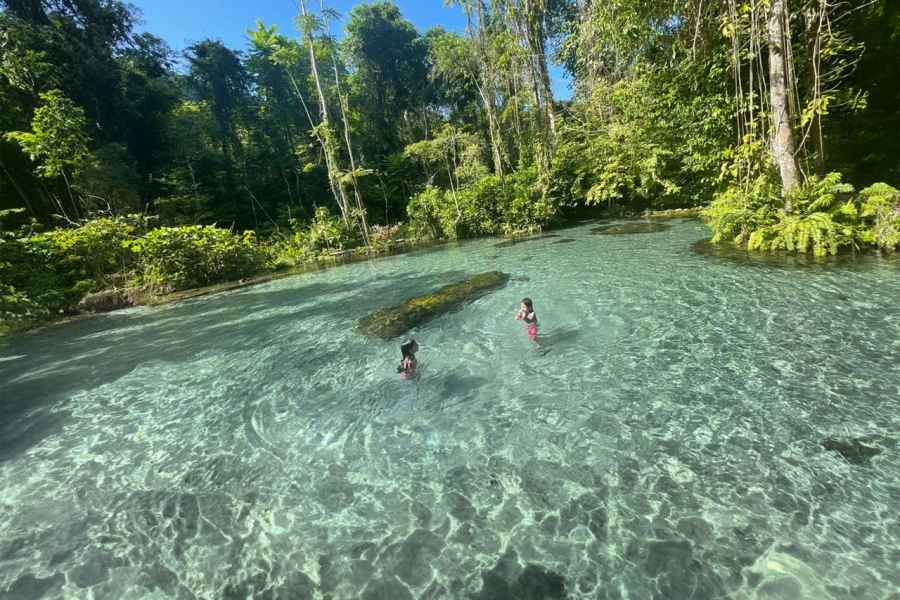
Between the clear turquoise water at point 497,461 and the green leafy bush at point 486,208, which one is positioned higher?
the green leafy bush at point 486,208

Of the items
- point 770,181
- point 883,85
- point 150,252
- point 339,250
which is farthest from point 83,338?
point 883,85

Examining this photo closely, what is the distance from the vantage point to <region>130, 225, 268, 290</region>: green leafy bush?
1617 centimetres

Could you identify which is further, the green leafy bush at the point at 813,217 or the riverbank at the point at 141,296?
the riverbank at the point at 141,296

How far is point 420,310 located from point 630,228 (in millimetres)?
13184

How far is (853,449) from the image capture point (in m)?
3.24

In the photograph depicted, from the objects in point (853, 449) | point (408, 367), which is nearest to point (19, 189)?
point (408, 367)

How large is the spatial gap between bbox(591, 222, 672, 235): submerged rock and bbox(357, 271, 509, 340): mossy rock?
9101mm

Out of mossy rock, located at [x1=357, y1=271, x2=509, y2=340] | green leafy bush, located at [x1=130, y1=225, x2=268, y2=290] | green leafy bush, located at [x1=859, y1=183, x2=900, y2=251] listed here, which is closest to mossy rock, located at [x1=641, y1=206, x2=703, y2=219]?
green leafy bush, located at [x1=859, y1=183, x2=900, y2=251]

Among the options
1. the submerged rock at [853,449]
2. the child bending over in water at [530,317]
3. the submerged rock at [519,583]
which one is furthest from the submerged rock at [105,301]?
the submerged rock at [853,449]

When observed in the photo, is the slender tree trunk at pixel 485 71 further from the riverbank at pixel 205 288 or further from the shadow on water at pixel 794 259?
the shadow on water at pixel 794 259

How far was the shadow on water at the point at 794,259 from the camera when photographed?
7.99 metres

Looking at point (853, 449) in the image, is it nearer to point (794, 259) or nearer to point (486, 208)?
point (794, 259)

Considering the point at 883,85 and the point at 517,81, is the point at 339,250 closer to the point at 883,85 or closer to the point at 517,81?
the point at 517,81

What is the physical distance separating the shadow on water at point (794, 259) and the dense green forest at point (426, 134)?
1.00 feet
